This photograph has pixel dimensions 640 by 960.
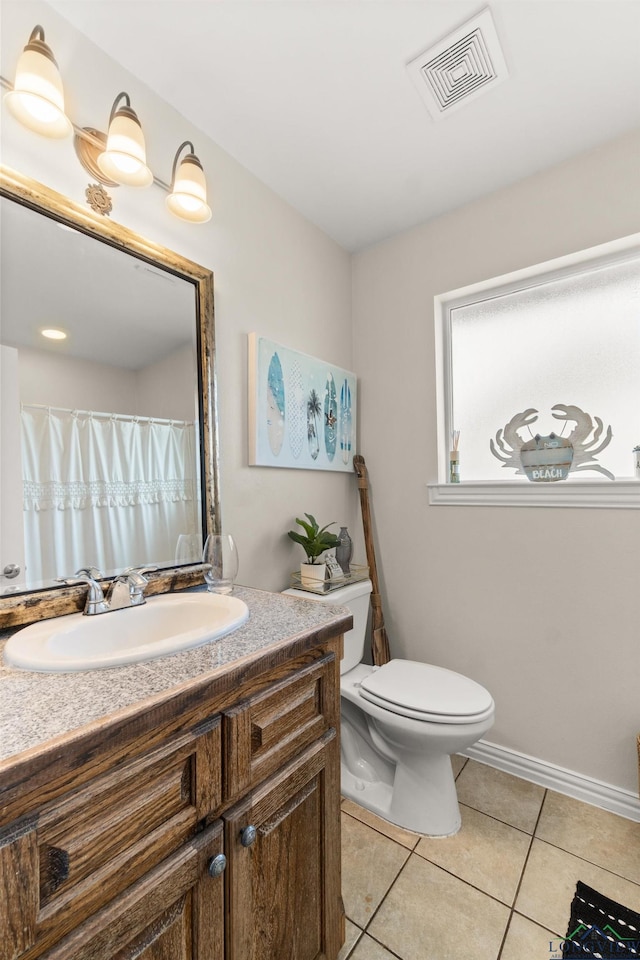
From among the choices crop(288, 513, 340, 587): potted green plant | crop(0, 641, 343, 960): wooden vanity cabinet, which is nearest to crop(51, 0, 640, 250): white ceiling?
crop(288, 513, 340, 587): potted green plant

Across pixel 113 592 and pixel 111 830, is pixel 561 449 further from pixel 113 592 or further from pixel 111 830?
pixel 111 830

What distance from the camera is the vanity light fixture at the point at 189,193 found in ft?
4.18

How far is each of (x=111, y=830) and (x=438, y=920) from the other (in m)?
1.10

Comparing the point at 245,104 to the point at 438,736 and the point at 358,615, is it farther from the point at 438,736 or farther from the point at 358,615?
the point at 438,736

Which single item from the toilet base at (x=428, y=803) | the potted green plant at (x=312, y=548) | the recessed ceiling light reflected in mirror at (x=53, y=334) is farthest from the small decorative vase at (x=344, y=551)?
the recessed ceiling light reflected in mirror at (x=53, y=334)

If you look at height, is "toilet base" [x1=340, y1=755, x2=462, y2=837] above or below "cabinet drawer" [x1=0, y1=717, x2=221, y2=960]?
below

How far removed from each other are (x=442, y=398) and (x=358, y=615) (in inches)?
41.8

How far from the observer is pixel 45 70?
0.97 meters

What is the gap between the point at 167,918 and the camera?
2.18ft

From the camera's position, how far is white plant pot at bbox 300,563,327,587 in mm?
1735

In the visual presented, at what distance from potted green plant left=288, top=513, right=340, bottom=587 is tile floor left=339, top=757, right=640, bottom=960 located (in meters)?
0.83

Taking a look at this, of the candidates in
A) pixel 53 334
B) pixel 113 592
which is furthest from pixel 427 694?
pixel 53 334

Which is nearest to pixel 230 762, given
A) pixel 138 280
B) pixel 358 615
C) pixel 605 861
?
pixel 358 615

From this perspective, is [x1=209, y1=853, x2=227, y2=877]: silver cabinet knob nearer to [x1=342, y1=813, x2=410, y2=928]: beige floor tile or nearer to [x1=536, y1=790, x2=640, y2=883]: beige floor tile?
[x1=342, y1=813, x2=410, y2=928]: beige floor tile
